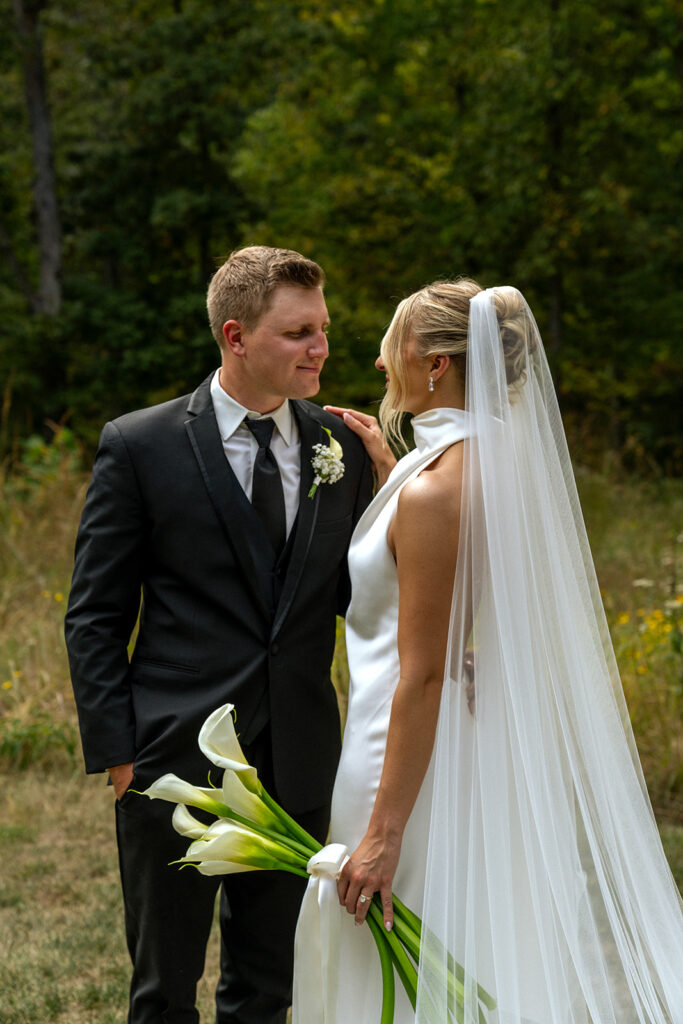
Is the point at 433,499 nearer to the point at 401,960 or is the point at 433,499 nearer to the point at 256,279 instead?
the point at 256,279

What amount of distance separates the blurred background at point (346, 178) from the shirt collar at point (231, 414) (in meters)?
11.1

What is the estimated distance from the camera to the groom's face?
261cm

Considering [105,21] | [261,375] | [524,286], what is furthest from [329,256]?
[261,375]

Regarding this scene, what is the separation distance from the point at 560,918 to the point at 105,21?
18.9 meters

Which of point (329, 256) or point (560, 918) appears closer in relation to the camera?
point (560, 918)

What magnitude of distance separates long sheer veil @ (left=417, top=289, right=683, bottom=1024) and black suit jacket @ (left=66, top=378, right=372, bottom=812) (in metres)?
0.56

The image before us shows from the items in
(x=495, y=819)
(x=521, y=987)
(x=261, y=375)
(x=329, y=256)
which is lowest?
(x=521, y=987)

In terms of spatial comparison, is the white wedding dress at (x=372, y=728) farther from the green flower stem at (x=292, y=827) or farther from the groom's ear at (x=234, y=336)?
the groom's ear at (x=234, y=336)

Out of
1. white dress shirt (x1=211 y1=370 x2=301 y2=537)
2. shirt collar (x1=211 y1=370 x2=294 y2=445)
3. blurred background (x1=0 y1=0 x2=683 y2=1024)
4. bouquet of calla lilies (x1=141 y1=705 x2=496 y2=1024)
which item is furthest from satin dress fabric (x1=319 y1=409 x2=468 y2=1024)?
blurred background (x1=0 y1=0 x2=683 y2=1024)

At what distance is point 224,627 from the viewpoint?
265 cm

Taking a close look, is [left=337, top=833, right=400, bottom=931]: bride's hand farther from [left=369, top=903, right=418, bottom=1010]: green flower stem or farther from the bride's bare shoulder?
the bride's bare shoulder

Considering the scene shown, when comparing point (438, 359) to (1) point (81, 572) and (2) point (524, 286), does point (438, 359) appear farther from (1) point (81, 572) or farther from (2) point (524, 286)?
(2) point (524, 286)

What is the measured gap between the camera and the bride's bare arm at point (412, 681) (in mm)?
2227

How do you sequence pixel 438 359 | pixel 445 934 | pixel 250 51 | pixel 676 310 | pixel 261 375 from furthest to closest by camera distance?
1. pixel 250 51
2. pixel 676 310
3. pixel 261 375
4. pixel 438 359
5. pixel 445 934
